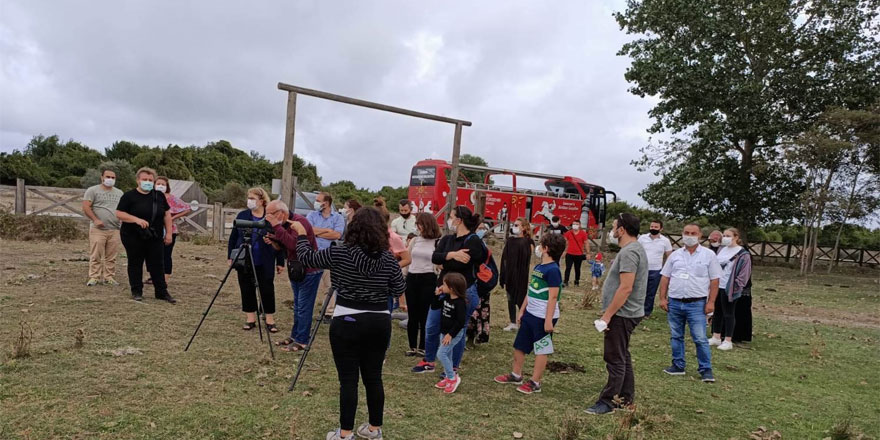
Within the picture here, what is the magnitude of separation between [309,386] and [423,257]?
1.65m

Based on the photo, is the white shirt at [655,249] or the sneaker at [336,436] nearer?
the sneaker at [336,436]

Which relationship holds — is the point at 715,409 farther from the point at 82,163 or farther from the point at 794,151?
the point at 82,163

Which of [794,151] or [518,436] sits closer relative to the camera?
[518,436]

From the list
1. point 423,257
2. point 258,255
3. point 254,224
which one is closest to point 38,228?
point 258,255

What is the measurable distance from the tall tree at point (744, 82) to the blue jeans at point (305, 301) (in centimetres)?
1945

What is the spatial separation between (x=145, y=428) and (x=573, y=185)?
80.9ft

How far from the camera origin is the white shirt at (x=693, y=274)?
5.63 metres

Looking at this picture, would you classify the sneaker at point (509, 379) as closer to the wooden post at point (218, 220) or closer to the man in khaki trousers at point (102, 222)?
the man in khaki trousers at point (102, 222)

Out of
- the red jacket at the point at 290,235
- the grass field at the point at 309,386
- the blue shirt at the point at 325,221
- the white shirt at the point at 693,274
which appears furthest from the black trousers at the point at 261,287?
the white shirt at the point at 693,274

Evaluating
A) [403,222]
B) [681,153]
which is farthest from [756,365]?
[681,153]

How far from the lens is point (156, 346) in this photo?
532 cm

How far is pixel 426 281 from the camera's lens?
543 centimetres

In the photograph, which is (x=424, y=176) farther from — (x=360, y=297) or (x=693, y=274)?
(x=360, y=297)

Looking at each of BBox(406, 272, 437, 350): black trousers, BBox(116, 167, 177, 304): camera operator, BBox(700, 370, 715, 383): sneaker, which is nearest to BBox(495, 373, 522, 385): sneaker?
BBox(406, 272, 437, 350): black trousers
